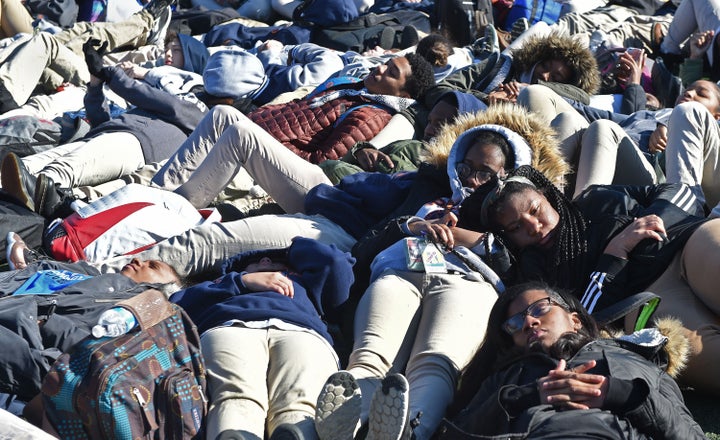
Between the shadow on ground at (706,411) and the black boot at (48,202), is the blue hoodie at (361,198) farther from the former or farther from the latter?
the shadow on ground at (706,411)

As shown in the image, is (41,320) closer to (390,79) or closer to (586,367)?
(586,367)

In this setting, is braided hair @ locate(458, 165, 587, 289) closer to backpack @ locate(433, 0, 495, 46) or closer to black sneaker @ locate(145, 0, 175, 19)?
backpack @ locate(433, 0, 495, 46)

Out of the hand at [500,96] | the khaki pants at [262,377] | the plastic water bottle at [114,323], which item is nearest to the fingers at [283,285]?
the khaki pants at [262,377]

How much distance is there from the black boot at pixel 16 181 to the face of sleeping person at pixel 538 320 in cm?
307

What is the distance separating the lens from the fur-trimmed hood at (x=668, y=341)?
3554 millimetres

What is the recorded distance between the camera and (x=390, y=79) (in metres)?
7.16

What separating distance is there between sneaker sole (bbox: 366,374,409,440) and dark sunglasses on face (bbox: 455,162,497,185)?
6.81 feet

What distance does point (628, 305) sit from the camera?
387 centimetres

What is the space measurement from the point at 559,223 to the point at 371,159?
1.77 metres

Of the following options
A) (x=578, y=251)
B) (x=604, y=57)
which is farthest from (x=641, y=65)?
(x=578, y=251)

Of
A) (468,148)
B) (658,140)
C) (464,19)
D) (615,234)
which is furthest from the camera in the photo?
(464,19)

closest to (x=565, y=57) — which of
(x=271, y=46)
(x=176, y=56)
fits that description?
(x=271, y=46)

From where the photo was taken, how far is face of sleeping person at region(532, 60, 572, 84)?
7297 millimetres

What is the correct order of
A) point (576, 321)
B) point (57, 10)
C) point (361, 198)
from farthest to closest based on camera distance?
point (57, 10) → point (361, 198) → point (576, 321)
